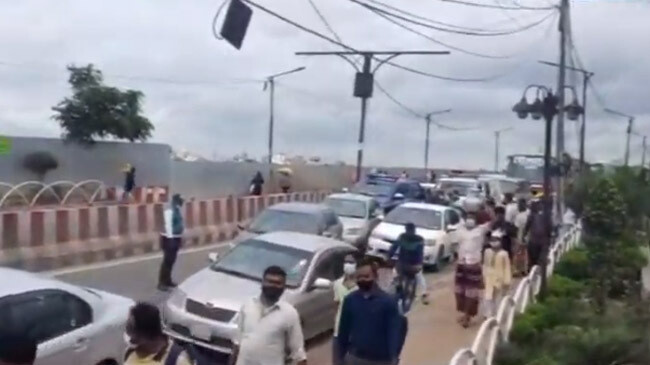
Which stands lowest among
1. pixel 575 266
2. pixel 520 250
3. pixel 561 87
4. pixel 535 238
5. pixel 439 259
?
pixel 439 259

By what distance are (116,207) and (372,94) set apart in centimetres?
1388

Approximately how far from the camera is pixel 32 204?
2970 centimetres

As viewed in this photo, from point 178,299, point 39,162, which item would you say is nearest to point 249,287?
point 178,299

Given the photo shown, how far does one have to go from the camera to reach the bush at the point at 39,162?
35719 millimetres

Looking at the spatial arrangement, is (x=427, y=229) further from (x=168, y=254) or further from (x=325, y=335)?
(x=325, y=335)

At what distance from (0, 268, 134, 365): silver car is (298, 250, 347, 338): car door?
146 inches

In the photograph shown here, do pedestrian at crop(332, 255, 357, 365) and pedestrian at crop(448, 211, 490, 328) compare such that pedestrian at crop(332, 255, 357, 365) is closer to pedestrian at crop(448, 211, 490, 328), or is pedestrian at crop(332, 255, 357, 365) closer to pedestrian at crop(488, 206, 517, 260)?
pedestrian at crop(448, 211, 490, 328)

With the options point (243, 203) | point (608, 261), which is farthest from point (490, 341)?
point (243, 203)

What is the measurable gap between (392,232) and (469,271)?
8382 mm

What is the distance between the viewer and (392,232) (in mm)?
24531

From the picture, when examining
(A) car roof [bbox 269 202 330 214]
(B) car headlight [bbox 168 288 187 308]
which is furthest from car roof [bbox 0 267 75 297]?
(A) car roof [bbox 269 202 330 214]

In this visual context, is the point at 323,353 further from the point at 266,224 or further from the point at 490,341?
the point at 266,224

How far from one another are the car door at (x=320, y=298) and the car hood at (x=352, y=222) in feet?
35.4

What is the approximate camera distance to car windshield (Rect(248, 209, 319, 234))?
1972 centimetres
